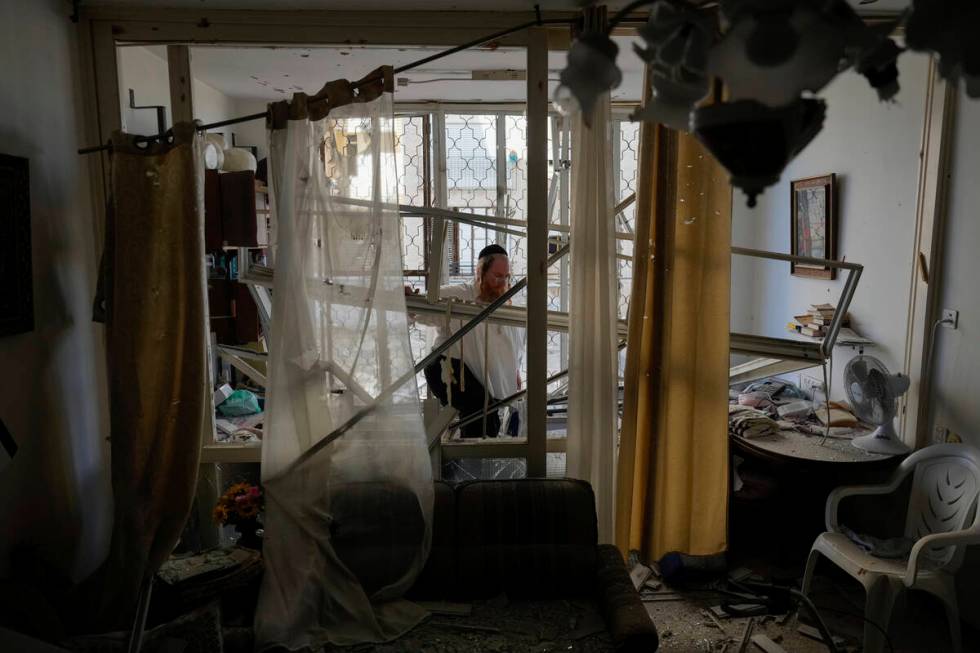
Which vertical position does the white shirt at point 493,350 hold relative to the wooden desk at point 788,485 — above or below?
above

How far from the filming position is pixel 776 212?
4.21 m

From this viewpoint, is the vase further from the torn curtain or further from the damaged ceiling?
the damaged ceiling

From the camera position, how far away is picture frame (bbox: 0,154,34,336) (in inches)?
74.4

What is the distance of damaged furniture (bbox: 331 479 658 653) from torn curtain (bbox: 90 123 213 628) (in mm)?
538

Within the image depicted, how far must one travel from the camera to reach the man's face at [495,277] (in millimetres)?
3531

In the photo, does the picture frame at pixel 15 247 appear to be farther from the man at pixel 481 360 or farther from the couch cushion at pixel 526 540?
the man at pixel 481 360

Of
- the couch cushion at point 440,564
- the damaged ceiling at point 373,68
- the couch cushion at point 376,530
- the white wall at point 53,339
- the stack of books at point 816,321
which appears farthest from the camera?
the stack of books at point 816,321

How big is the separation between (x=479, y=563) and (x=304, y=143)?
5.05 feet

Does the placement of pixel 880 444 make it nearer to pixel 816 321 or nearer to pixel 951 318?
pixel 951 318

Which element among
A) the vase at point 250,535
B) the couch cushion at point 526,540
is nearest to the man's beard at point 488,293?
the couch cushion at point 526,540

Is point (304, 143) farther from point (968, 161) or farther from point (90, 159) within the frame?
point (968, 161)

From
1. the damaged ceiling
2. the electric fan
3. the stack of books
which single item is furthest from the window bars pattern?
the electric fan

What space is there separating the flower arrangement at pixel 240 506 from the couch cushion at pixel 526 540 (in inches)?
28.3

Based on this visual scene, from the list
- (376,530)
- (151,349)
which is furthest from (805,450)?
(151,349)
